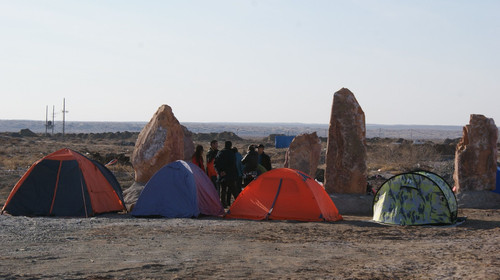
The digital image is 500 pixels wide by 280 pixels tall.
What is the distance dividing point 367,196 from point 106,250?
9297 millimetres

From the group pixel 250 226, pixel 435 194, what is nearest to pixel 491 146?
pixel 435 194

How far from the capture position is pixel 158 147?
1920 centimetres

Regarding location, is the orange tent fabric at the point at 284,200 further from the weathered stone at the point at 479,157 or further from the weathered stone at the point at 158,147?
the weathered stone at the point at 479,157

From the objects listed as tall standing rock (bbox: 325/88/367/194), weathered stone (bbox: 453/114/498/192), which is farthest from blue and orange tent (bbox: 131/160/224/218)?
weathered stone (bbox: 453/114/498/192)

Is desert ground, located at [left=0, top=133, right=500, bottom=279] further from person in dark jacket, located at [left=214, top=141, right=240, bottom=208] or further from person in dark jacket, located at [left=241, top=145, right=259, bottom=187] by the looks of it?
person in dark jacket, located at [left=241, top=145, right=259, bottom=187]

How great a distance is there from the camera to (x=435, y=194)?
1559 centimetres

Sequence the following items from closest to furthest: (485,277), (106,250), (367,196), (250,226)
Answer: (485,277) → (106,250) → (250,226) → (367,196)

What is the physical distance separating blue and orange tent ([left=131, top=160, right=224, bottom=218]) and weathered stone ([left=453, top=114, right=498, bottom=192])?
7966 millimetres

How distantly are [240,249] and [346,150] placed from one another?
26.6ft

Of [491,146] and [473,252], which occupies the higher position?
[491,146]

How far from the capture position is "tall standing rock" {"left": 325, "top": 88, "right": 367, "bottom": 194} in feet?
62.0

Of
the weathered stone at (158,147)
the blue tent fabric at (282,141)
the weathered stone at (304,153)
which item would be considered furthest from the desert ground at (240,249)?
the blue tent fabric at (282,141)

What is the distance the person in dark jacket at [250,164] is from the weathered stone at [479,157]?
20.8ft

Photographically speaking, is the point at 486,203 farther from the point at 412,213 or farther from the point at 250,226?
the point at 250,226
